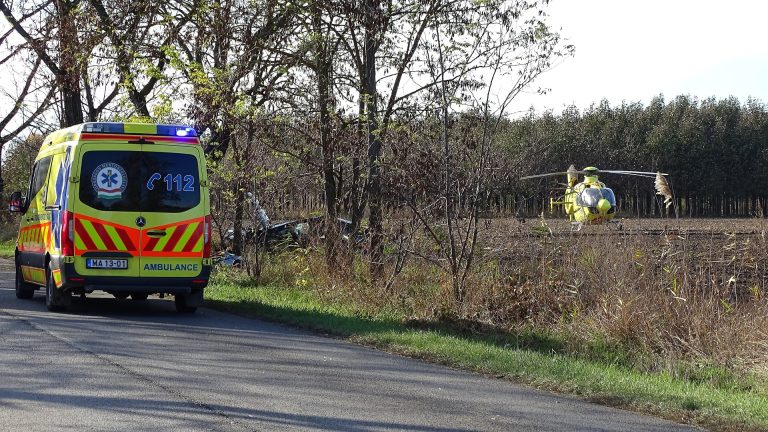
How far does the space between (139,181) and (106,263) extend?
129cm

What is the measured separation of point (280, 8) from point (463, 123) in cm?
515

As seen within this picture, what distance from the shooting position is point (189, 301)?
50.6 ft

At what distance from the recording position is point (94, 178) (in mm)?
14539

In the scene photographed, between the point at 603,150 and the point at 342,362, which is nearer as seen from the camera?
the point at 342,362

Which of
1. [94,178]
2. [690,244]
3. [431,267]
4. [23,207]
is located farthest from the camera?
[23,207]

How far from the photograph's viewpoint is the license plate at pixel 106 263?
14.4 m

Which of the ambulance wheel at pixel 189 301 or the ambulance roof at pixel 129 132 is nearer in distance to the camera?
the ambulance roof at pixel 129 132

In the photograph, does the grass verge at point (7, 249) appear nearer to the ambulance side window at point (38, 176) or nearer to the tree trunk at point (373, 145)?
the ambulance side window at point (38, 176)

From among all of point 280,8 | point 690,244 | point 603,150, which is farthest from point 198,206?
point 603,150

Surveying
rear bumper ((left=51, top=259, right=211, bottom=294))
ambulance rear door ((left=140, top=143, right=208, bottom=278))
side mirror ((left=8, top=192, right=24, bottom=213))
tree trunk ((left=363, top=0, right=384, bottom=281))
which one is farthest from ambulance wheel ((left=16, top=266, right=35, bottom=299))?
tree trunk ((left=363, top=0, right=384, bottom=281))

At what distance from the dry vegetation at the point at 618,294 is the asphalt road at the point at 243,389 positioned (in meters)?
2.35

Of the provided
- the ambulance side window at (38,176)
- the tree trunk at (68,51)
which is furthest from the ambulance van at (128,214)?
the tree trunk at (68,51)

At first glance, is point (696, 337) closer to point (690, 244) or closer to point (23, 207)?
point (690, 244)

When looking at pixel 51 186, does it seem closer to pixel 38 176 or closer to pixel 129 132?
pixel 38 176
